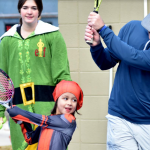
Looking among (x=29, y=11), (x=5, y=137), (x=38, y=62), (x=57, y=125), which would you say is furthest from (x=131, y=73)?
(x=5, y=137)

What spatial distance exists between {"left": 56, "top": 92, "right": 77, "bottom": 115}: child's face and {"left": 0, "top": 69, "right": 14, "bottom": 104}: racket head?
419 millimetres

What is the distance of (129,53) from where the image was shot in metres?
2.71

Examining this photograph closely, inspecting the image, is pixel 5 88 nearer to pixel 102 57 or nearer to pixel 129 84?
pixel 102 57

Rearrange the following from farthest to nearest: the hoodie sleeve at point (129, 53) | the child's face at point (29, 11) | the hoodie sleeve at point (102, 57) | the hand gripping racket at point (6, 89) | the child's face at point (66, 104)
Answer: the child's face at point (29, 11), the hoodie sleeve at point (102, 57), the child's face at point (66, 104), the hoodie sleeve at point (129, 53), the hand gripping racket at point (6, 89)

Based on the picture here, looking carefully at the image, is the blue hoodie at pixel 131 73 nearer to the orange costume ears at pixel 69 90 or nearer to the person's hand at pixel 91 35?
the person's hand at pixel 91 35

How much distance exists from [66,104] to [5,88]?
48 centimetres

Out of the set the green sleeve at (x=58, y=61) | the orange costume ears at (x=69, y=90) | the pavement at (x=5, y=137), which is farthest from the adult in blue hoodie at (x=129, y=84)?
the pavement at (x=5, y=137)

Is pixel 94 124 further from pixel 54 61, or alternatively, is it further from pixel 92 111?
pixel 54 61

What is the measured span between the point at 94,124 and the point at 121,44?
2.19 meters

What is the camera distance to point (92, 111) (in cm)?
472

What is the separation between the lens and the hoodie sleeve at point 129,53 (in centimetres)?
271

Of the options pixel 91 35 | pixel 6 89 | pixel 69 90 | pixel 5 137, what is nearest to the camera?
pixel 6 89

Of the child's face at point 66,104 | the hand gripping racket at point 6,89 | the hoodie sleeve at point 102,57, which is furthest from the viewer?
the hoodie sleeve at point 102,57

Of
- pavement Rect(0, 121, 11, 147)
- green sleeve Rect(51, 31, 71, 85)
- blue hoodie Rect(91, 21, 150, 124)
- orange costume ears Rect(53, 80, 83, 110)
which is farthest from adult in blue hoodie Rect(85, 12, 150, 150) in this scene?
pavement Rect(0, 121, 11, 147)
